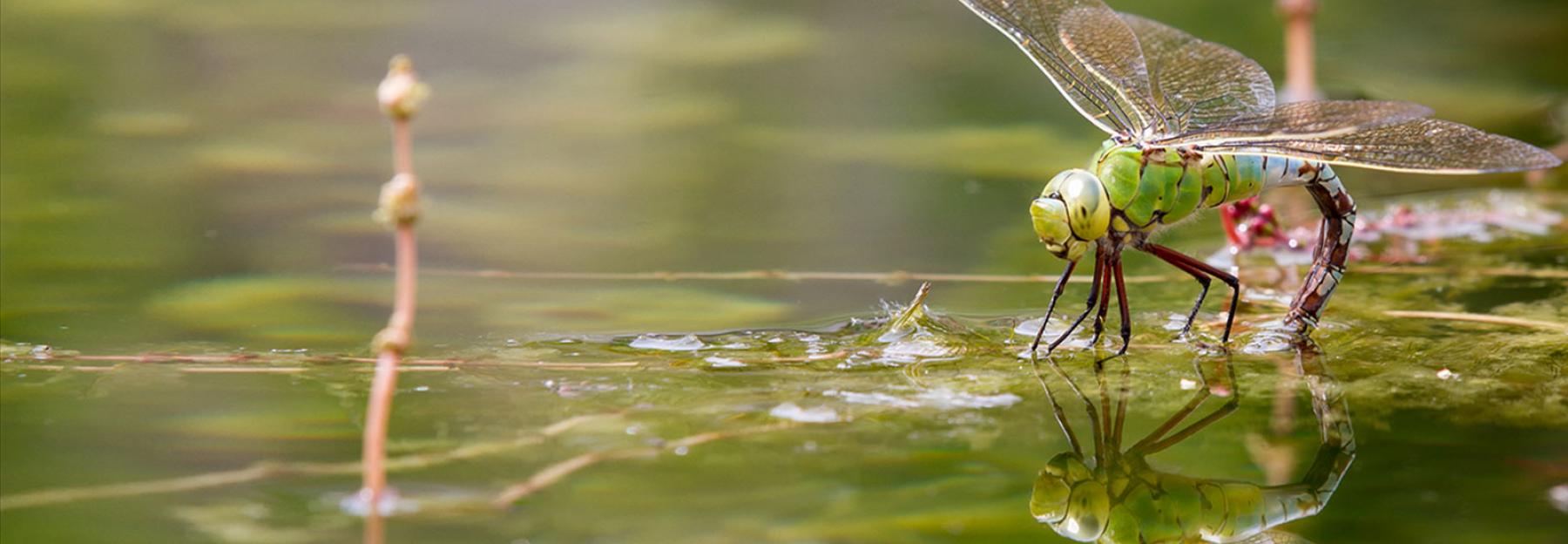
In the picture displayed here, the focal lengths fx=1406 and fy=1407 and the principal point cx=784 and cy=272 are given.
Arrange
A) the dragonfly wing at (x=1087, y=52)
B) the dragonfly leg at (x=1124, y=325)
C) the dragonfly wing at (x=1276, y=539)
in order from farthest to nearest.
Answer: the dragonfly wing at (x=1087, y=52)
the dragonfly leg at (x=1124, y=325)
the dragonfly wing at (x=1276, y=539)

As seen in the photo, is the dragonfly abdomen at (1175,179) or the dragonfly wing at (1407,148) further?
the dragonfly abdomen at (1175,179)

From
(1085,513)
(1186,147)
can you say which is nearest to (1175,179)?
(1186,147)

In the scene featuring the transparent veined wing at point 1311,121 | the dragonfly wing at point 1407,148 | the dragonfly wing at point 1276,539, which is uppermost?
the transparent veined wing at point 1311,121

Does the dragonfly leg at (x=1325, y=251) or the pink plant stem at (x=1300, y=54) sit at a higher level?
the pink plant stem at (x=1300, y=54)

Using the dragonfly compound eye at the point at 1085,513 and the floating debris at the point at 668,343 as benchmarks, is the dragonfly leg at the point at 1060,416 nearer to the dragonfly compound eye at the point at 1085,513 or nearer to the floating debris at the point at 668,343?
the dragonfly compound eye at the point at 1085,513

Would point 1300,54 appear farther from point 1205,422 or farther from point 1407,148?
point 1205,422

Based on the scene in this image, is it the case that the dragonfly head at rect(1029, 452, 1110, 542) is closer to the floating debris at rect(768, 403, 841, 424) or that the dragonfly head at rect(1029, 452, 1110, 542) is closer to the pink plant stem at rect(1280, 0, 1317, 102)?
the floating debris at rect(768, 403, 841, 424)

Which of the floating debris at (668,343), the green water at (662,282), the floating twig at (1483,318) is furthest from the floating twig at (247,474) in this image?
the floating twig at (1483,318)
